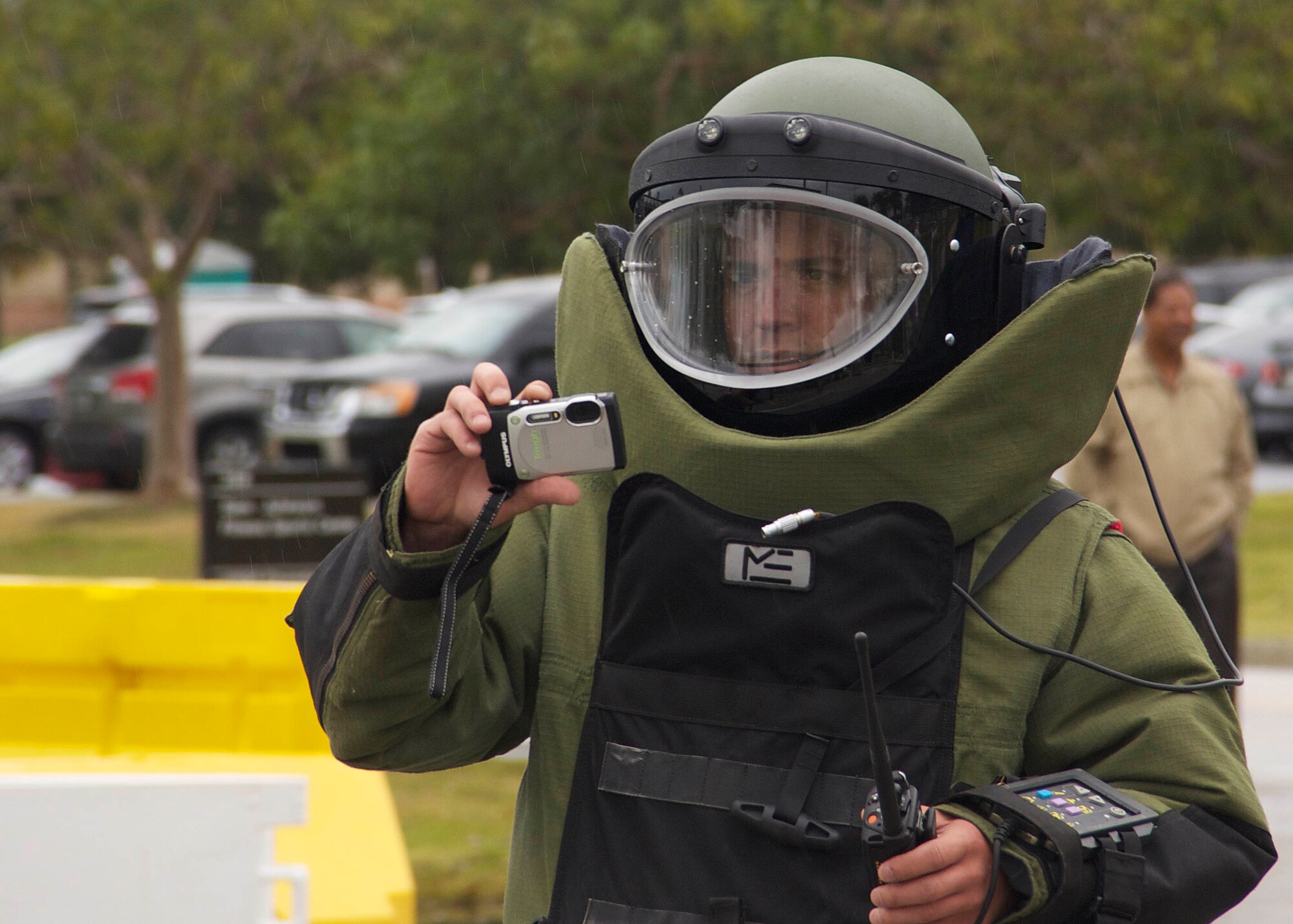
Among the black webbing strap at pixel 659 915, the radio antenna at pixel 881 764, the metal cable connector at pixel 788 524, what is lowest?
the black webbing strap at pixel 659 915

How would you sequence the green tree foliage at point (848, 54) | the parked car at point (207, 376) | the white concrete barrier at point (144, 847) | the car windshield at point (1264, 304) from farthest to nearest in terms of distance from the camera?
the car windshield at point (1264, 304), the parked car at point (207, 376), the green tree foliage at point (848, 54), the white concrete barrier at point (144, 847)

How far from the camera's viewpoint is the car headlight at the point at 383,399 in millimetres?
12344

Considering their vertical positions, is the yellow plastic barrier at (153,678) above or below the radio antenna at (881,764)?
below

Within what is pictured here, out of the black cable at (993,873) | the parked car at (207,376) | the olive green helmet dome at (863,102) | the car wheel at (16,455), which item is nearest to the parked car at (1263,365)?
the parked car at (207,376)

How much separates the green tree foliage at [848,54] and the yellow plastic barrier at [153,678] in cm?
792

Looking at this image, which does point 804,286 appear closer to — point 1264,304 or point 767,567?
point 767,567

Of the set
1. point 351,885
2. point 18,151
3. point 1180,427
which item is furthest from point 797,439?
point 18,151

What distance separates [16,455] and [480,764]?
10970 millimetres

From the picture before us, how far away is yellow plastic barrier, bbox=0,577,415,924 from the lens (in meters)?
4.60

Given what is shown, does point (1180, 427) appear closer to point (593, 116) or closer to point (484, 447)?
point (484, 447)

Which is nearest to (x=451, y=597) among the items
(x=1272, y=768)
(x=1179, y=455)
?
(x=1179, y=455)

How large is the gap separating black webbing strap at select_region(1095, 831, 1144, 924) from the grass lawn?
3164 millimetres

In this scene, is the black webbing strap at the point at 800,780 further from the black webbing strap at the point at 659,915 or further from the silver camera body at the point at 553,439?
the silver camera body at the point at 553,439

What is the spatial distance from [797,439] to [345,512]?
5.83m
